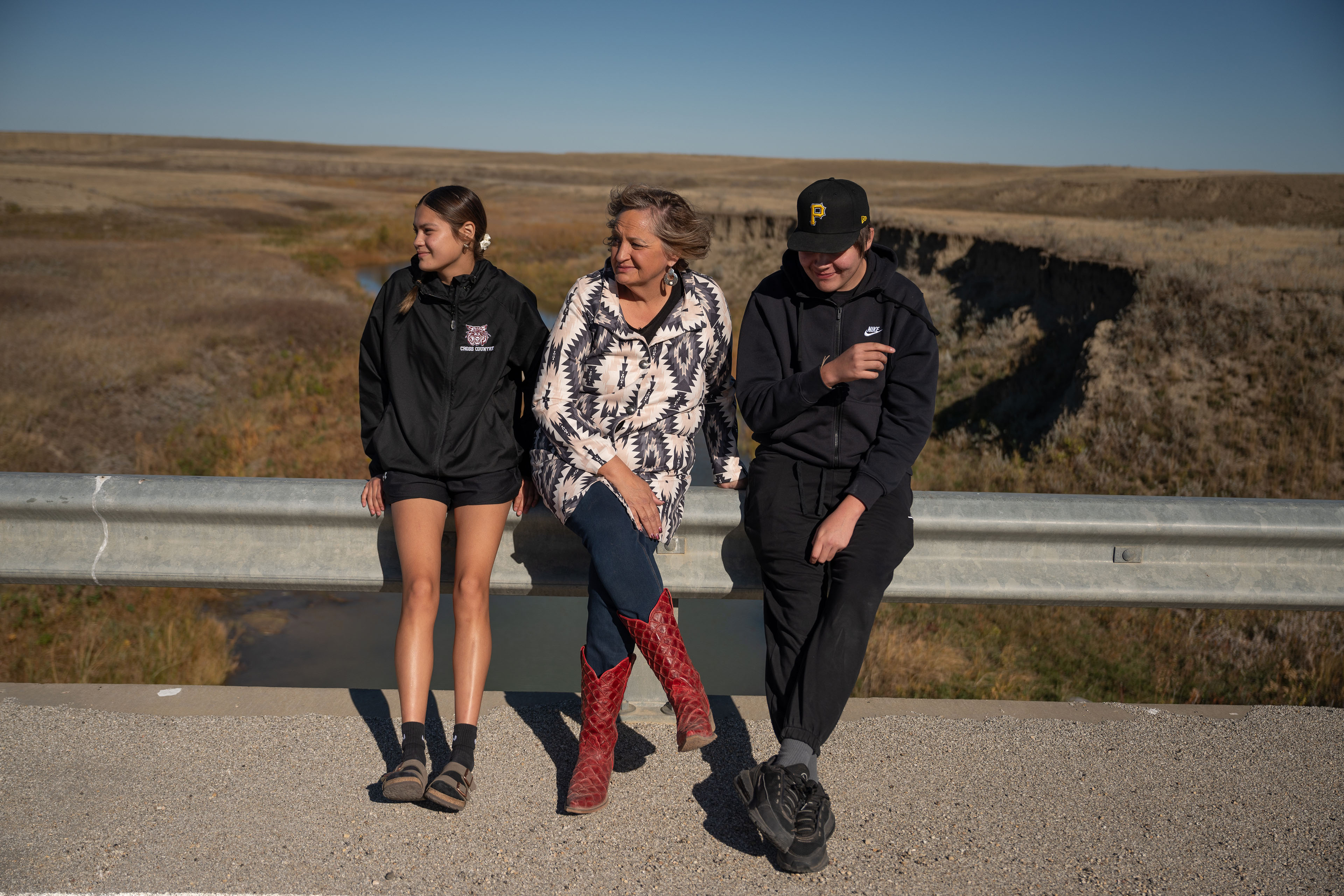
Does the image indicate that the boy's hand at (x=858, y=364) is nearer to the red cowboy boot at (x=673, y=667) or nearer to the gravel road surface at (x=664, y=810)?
the red cowboy boot at (x=673, y=667)

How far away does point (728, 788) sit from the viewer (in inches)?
106

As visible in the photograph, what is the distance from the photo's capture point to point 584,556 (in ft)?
10.0

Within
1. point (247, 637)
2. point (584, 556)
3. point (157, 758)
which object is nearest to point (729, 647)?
point (247, 637)

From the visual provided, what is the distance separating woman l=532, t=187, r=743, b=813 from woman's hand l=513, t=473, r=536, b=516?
0.22ft

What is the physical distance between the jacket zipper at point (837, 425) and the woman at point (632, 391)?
34cm

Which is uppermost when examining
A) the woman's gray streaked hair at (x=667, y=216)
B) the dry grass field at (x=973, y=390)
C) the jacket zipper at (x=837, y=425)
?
the woman's gray streaked hair at (x=667, y=216)

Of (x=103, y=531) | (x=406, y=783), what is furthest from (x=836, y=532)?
(x=103, y=531)

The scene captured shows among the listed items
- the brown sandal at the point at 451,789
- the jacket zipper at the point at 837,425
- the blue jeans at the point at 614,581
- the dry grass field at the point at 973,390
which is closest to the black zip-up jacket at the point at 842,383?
the jacket zipper at the point at 837,425

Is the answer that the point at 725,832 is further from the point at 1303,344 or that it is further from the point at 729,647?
the point at 1303,344

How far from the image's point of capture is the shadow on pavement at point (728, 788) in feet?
8.08

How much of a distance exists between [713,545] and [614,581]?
0.44 meters

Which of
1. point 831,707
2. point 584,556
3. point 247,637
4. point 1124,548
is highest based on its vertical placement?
point 1124,548

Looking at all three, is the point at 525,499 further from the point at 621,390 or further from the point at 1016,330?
the point at 1016,330

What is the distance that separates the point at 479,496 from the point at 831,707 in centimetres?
121
